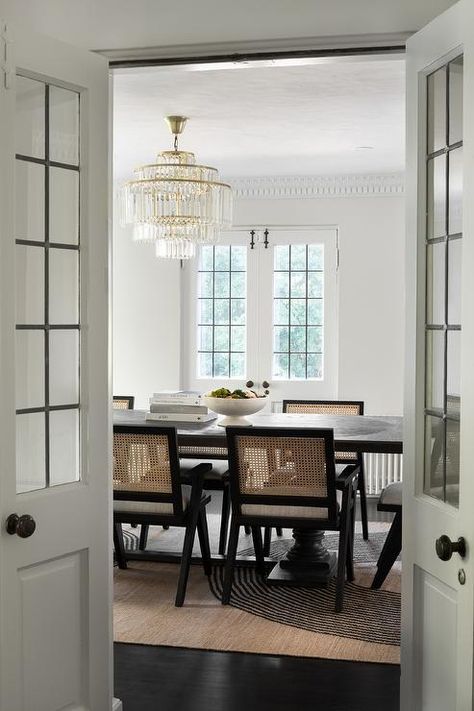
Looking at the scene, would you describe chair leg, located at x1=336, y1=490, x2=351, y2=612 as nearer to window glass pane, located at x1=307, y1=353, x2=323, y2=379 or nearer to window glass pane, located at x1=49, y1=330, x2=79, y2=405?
window glass pane, located at x1=49, y1=330, x2=79, y2=405

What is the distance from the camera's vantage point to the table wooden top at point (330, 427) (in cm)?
457

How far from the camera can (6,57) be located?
2377mm

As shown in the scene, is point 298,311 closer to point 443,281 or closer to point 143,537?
point 143,537

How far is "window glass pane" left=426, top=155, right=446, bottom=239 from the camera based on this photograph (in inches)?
97.3

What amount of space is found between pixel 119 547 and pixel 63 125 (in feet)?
10.0

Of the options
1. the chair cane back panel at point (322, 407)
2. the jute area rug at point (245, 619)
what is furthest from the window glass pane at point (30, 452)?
the chair cane back panel at point (322, 407)

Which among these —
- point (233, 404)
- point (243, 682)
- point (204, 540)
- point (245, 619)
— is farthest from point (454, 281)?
point (204, 540)

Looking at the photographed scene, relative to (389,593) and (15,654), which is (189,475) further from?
(15,654)

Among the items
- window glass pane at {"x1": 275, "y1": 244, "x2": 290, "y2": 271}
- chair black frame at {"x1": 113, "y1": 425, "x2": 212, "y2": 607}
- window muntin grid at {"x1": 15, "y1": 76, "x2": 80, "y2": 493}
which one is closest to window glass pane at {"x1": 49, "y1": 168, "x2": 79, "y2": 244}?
window muntin grid at {"x1": 15, "y1": 76, "x2": 80, "y2": 493}

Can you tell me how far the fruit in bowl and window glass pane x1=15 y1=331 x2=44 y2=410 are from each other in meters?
2.58

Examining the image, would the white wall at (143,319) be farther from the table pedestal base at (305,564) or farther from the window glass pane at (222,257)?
the table pedestal base at (305,564)

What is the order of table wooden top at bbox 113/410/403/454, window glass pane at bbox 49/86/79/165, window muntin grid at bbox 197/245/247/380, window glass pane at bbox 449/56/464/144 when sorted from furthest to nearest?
window muntin grid at bbox 197/245/247/380, table wooden top at bbox 113/410/403/454, window glass pane at bbox 49/86/79/165, window glass pane at bbox 449/56/464/144

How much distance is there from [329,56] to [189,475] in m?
2.59

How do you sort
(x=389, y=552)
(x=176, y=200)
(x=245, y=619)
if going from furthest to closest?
(x=176, y=200) < (x=389, y=552) < (x=245, y=619)
